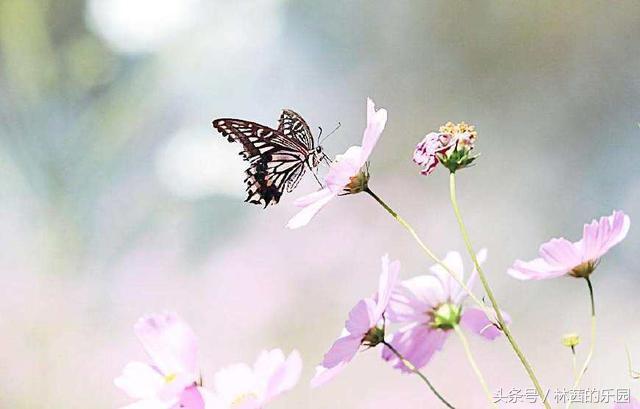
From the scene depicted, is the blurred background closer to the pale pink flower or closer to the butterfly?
the butterfly

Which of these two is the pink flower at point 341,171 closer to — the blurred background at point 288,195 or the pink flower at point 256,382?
the pink flower at point 256,382

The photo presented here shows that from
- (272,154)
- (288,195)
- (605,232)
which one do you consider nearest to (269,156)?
(272,154)

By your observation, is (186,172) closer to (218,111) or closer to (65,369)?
(218,111)

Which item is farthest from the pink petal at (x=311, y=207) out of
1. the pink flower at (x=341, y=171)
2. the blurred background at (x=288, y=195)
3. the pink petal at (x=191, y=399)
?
the blurred background at (x=288, y=195)

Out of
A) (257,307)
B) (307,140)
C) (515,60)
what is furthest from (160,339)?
(515,60)

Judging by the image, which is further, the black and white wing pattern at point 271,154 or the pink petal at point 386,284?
the black and white wing pattern at point 271,154

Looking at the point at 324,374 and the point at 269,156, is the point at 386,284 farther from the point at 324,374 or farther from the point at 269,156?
the point at 269,156

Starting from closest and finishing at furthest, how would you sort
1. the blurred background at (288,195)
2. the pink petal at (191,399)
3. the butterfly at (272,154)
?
1. the pink petal at (191,399)
2. the butterfly at (272,154)
3. the blurred background at (288,195)
